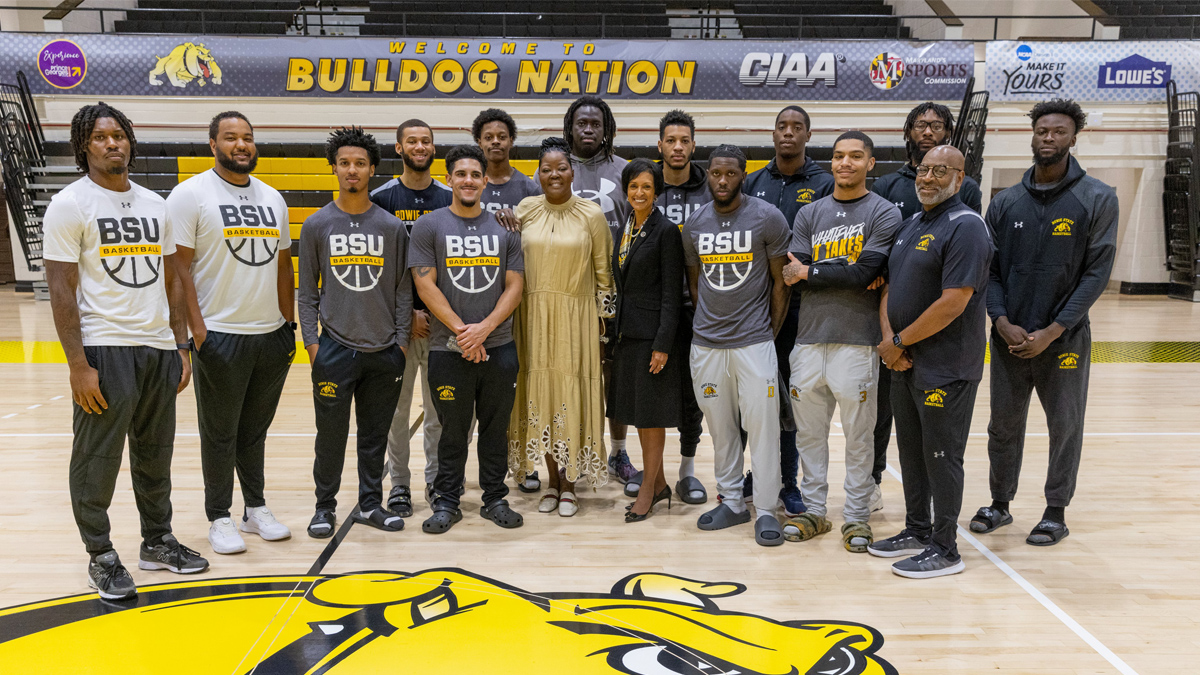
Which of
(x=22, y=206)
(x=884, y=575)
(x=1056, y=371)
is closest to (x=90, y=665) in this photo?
(x=884, y=575)

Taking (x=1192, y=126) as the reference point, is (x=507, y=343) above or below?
below

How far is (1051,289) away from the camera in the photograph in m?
3.55

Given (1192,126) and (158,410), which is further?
(1192,126)

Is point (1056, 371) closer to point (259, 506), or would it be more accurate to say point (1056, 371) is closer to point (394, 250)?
point (394, 250)

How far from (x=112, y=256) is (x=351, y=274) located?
3.05 feet

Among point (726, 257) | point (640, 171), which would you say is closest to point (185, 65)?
point (640, 171)

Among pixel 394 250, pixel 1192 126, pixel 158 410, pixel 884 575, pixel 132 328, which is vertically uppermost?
pixel 1192 126

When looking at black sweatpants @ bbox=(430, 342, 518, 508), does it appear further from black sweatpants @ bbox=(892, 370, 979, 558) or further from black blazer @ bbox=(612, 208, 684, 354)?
black sweatpants @ bbox=(892, 370, 979, 558)

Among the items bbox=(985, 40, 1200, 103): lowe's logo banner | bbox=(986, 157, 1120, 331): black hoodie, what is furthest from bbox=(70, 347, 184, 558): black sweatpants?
bbox=(985, 40, 1200, 103): lowe's logo banner

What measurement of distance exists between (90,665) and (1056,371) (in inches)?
153

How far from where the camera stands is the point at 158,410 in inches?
124

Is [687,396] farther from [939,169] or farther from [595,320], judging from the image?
[939,169]

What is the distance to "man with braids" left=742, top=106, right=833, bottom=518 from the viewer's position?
3812mm

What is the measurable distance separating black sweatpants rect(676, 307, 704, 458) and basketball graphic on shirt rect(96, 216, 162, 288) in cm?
220
